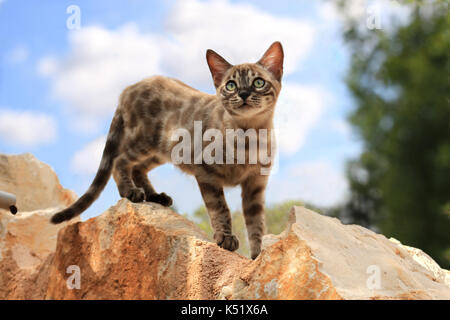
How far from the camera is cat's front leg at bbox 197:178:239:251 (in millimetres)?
2309

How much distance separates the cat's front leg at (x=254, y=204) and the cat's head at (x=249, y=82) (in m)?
0.40

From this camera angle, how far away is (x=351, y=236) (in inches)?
75.4

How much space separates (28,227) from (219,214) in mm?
1703

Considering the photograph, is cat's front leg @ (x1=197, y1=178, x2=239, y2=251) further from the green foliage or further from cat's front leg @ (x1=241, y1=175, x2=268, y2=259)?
the green foliage

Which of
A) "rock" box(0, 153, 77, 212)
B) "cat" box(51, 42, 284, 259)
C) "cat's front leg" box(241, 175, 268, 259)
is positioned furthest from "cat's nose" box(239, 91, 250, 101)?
"rock" box(0, 153, 77, 212)

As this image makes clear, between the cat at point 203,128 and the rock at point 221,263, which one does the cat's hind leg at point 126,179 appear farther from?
the rock at point 221,263

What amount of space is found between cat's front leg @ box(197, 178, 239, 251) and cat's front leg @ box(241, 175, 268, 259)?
0.19 m

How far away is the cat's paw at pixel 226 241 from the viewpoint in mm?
2285

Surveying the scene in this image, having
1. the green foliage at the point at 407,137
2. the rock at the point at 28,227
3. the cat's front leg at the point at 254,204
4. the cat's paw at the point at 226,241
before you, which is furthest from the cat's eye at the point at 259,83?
the green foliage at the point at 407,137

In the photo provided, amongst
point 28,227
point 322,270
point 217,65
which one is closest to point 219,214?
point 217,65

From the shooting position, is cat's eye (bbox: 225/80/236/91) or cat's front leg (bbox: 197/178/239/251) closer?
cat's front leg (bbox: 197/178/239/251)
